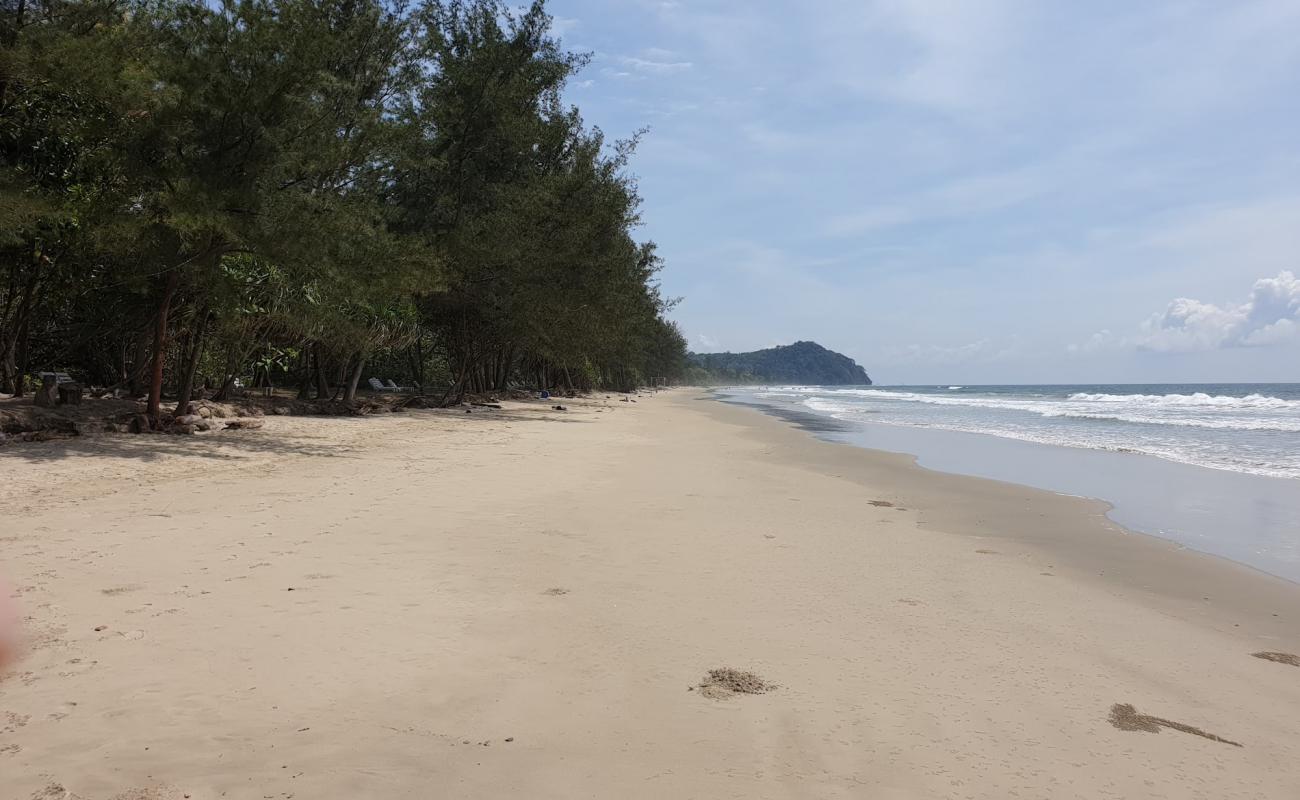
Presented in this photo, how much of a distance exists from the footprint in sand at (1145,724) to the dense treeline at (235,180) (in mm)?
11396

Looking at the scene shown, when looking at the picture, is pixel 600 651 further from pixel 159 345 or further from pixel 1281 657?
pixel 159 345

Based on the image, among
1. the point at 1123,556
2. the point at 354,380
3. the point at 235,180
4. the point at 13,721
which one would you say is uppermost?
the point at 235,180

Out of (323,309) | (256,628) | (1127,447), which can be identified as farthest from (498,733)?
(1127,447)

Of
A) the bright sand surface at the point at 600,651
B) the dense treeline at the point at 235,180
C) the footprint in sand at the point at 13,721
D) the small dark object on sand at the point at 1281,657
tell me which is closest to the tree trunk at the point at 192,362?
the dense treeline at the point at 235,180

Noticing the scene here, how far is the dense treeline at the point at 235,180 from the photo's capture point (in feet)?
35.2

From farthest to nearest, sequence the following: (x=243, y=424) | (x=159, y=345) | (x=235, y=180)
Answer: (x=243, y=424), (x=159, y=345), (x=235, y=180)

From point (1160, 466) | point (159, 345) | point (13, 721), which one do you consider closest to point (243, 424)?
point (159, 345)

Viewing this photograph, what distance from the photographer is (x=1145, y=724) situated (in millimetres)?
3312

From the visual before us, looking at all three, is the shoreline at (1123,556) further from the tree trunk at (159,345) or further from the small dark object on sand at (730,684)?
the tree trunk at (159,345)

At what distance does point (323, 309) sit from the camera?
48.6ft

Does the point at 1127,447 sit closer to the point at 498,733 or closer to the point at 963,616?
the point at 963,616

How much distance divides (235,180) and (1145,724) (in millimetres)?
12634

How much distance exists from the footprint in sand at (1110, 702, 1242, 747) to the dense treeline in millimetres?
11396

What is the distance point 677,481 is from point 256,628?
7223 millimetres
